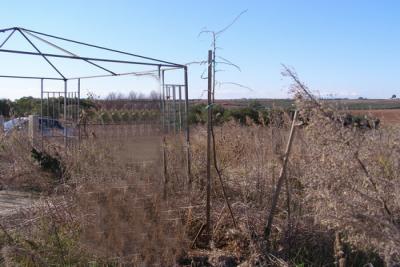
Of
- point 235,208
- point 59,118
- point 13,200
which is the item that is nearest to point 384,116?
point 235,208

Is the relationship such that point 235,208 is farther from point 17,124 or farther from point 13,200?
point 17,124

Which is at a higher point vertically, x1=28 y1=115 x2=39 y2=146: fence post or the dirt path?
x1=28 y1=115 x2=39 y2=146: fence post

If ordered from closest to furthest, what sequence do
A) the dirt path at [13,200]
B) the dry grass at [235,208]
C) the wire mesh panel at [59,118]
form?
the dry grass at [235,208], the dirt path at [13,200], the wire mesh panel at [59,118]

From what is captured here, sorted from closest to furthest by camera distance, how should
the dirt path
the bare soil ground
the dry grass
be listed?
the dry grass
the bare soil ground
the dirt path

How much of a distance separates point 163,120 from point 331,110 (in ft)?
10.6

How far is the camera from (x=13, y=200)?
9531 millimetres

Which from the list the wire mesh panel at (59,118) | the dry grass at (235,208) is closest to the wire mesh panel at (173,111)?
the dry grass at (235,208)

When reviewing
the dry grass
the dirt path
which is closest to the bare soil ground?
the dry grass

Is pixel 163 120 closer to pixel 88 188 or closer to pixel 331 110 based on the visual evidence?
pixel 88 188

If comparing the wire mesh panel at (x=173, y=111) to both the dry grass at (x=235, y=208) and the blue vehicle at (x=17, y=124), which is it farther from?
the blue vehicle at (x=17, y=124)

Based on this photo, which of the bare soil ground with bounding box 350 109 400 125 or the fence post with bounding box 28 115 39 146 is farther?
the fence post with bounding box 28 115 39 146

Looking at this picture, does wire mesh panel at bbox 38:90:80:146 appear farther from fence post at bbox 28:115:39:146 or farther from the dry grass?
the dry grass

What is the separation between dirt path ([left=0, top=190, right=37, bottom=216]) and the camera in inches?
333

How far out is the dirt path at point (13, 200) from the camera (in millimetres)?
8455
